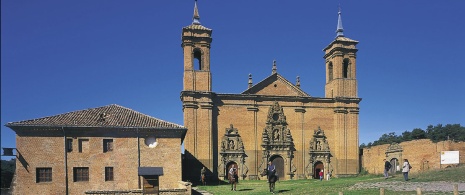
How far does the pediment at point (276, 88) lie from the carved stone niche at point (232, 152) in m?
4.95

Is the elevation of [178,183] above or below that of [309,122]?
below

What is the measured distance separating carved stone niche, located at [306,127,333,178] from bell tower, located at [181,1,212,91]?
12.3 meters

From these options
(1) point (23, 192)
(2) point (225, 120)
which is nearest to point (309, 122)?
(2) point (225, 120)

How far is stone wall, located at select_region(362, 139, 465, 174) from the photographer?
109ft

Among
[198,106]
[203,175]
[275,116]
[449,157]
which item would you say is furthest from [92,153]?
[449,157]

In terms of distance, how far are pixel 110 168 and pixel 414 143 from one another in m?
26.8

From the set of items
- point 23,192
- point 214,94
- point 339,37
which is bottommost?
point 23,192

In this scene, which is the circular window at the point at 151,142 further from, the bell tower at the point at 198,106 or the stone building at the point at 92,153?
the bell tower at the point at 198,106

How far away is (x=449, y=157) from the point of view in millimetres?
33000

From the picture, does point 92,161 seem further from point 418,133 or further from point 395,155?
point 418,133

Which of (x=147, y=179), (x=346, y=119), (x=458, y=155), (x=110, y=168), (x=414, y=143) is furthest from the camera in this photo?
(x=346, y=119)

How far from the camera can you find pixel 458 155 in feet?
108

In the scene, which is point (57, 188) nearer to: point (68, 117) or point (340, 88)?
point (68, 117)

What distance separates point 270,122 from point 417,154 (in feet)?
45.4
